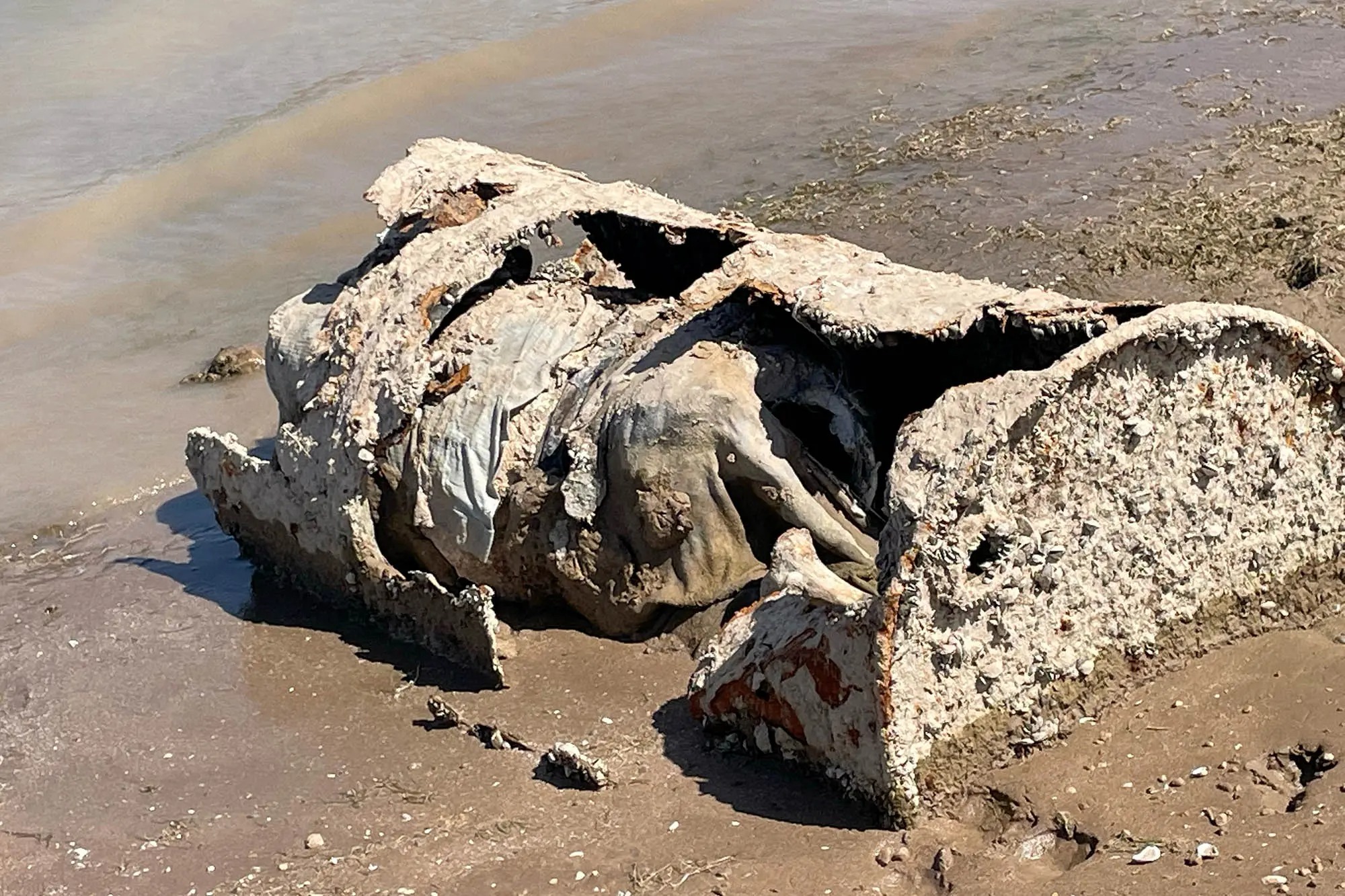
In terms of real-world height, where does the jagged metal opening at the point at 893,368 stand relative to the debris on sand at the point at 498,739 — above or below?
above

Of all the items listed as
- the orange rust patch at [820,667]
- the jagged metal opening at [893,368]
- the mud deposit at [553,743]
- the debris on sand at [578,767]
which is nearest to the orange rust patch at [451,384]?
the mud deposit at [553,743]

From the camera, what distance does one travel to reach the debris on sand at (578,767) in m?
4.28

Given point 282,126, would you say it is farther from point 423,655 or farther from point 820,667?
point 820,667

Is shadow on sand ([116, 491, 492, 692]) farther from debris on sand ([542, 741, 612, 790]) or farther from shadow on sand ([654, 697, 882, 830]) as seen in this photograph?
shadow on sand ([654, 697, 882, 830])

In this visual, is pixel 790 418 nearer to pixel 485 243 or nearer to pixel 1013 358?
pixel 1013 358

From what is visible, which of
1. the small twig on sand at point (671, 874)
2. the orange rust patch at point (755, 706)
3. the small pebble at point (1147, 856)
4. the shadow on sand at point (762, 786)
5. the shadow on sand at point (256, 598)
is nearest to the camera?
the small pebble at point (1147, 856)

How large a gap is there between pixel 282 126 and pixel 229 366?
4.86m

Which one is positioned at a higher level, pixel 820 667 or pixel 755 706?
pixel 820 667

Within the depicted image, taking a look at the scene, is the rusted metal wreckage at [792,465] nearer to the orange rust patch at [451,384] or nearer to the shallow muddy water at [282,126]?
the orange rust patch at [451,384]

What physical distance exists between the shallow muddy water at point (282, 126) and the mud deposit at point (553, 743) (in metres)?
1.60

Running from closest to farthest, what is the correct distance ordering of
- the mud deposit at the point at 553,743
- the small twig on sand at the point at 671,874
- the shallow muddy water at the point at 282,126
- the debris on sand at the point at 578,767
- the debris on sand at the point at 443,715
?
the mud deposit at the point at 553,743 → the small twig on sand at the point at 671,874 → the debris on sand at the point at 578,767 → the debris on sand at the point at 443,715 → the shallow muddy water at the point at 282,126

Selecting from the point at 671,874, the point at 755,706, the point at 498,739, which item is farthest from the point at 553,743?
the point at 671,874

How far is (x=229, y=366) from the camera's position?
326 inches

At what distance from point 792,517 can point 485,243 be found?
4.95ft
